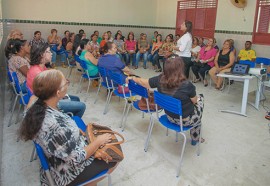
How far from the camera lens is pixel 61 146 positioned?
129 cm

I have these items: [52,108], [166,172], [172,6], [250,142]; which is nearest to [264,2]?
[172,6]

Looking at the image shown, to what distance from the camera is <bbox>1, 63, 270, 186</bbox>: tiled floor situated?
2.14m

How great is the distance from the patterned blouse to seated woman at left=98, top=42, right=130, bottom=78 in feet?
7.61

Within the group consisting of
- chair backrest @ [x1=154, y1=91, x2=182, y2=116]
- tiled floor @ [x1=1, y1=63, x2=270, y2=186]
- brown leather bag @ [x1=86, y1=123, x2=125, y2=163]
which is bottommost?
tiled floor @ [x1=1, y1=63, x2=270, y2=186]

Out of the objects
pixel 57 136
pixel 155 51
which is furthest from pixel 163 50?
pixel 57 136

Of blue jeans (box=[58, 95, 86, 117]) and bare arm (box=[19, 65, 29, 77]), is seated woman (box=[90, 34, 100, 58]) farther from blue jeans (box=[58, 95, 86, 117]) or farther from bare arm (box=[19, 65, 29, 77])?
blue jeans (box=[58, 95, 86, 117])

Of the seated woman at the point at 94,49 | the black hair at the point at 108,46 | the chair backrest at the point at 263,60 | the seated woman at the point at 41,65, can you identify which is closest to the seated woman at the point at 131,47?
the seated woman at the point at 94,49

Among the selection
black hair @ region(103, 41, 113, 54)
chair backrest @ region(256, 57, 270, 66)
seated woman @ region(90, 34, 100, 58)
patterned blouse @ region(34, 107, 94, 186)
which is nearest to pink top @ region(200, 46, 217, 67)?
chair backrest @ region(256, 57, 270, 66)

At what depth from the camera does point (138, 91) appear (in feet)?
8.92

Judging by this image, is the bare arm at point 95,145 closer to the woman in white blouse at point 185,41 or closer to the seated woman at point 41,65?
the seated woman at point 41,65

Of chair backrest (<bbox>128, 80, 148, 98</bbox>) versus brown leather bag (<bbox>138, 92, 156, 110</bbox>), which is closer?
chair backrest (<bbox>128, 80, 148, 98</bbox>)

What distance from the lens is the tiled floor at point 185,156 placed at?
2.14 m

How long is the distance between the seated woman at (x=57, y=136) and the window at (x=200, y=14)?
6413mm

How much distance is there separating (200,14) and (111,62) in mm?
4760
